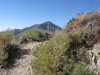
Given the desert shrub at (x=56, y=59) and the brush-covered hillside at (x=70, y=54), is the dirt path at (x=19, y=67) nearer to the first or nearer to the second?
the brush-covered hillside at (x=70, y=54)

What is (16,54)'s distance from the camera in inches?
394

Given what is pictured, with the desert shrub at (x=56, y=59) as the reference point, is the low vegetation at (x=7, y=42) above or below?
above

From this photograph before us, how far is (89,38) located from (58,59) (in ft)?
10.5

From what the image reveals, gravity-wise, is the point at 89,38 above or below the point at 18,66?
above

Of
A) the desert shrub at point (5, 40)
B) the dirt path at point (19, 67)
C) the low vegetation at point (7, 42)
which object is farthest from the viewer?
the low vegetation at point (7, 42)

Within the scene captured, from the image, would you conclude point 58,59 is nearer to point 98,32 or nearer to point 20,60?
point 20,60

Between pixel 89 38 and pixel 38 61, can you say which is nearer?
pixel 38 61

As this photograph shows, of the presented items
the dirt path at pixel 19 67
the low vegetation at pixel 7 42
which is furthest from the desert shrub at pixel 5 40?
the dirt path at pixel 19 67

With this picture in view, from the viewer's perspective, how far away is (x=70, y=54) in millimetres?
7766

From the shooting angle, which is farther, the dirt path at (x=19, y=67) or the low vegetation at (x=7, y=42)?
the low vegetation at (x=7, y=42)

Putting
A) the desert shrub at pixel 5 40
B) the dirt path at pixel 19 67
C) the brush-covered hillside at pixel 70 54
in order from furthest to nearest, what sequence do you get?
1. the desert shrub at pixel 5 40
2. the dirt path at pixel 19 67
3. the brush-covered hillside at pixel 70 54

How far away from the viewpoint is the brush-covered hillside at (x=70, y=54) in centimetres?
643

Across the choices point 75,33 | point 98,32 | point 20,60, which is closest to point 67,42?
point 75,33

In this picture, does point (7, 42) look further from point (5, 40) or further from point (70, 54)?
point (70, 54)
